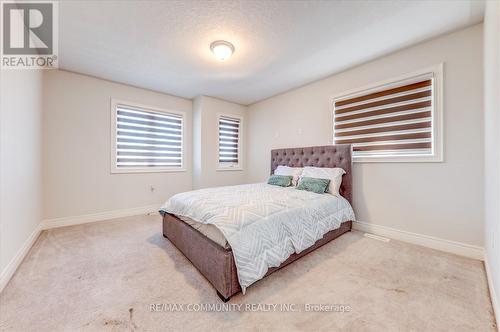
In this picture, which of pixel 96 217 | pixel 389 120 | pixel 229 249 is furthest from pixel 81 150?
pixel 389 120

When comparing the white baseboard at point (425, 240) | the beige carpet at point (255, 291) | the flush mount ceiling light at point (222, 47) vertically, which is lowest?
the beige carpet at point (255, 291)

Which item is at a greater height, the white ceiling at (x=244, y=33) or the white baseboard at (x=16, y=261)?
the white ceiling at (x=244, y=33)

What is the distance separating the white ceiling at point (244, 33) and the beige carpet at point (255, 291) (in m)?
2.61

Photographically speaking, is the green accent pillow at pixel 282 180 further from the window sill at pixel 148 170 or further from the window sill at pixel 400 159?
the window sill at pixel 148 170

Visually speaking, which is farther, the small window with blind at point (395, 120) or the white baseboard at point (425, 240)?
the small window with blind at point (395, 120)

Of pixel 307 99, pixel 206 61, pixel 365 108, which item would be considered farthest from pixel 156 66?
pixel 365 108

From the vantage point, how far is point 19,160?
2.12 meters

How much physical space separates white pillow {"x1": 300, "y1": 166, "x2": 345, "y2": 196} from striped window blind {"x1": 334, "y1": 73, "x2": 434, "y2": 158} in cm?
45

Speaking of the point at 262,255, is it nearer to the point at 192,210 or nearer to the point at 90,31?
the point at 192,210

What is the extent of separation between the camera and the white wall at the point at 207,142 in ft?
14.6

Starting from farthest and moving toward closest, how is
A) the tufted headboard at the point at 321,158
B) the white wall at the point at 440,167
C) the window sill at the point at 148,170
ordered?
the window sill at the point at 148,170
the tufted headboard at the point at 321,158
the white wall at the point at 440,167

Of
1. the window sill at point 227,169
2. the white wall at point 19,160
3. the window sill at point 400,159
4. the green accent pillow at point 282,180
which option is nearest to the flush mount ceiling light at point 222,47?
the white wall at point 19,160

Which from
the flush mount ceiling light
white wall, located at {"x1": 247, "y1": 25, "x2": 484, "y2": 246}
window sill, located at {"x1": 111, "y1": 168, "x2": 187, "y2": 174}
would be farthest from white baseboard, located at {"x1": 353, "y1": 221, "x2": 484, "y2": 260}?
window sill, located at {"x1": 111, "y1": 168, "x2": 187, "y2": 174}

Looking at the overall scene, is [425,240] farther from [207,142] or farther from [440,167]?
[207,142]
